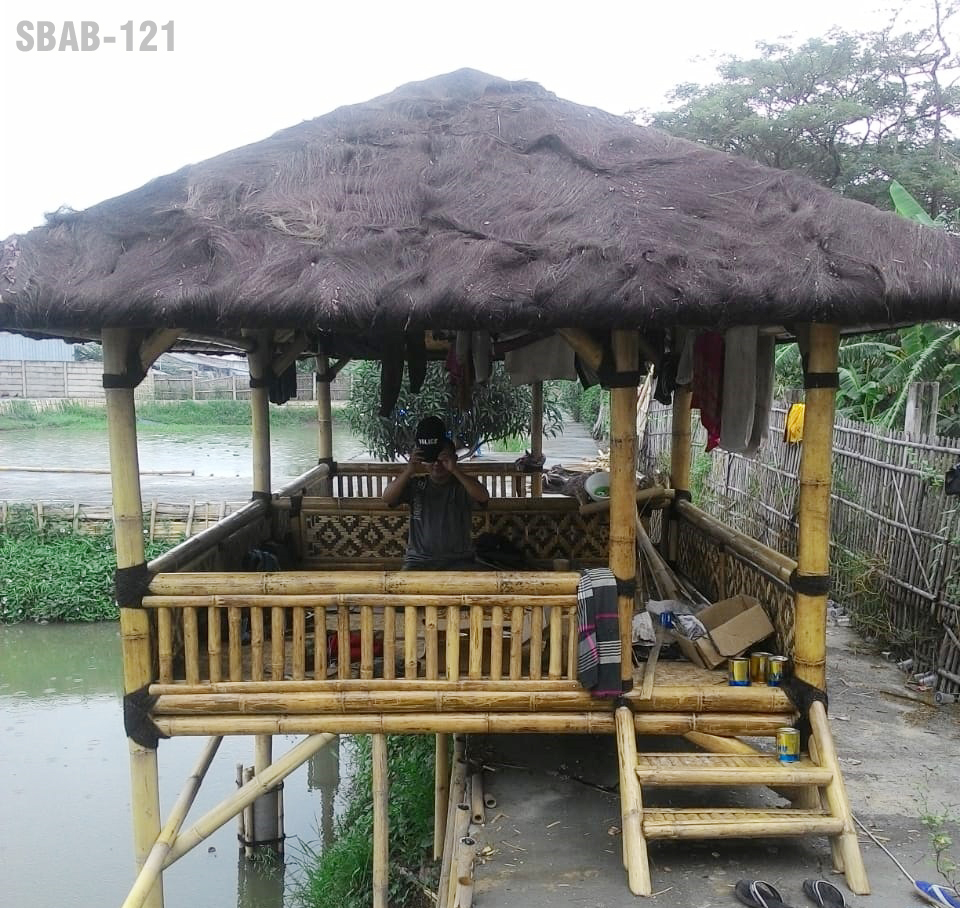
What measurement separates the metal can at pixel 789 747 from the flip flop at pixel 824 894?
0.60 m

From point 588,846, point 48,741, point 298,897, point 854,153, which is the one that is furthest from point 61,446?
point 588,846

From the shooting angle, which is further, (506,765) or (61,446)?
(61,446)

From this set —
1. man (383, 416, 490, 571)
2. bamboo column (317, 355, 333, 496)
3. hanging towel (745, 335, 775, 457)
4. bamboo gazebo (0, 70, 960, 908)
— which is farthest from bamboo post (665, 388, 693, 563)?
bamboo column (317, 355, 333, 496)

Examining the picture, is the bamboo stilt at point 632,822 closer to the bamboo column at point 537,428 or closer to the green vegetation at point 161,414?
the bamboo column at point 537,428

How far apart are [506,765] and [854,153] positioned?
56.7 ft

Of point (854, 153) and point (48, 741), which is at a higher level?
point (854, 153)

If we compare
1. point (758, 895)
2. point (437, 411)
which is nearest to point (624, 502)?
point (758, 895)

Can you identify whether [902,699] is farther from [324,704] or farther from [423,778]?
[324,704]

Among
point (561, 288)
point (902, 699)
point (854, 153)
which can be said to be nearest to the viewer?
point (561, 288)

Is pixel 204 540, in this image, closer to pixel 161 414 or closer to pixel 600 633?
pixel 600 633

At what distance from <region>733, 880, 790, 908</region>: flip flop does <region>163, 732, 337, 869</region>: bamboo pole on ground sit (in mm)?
2091

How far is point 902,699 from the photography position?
19.9 feet

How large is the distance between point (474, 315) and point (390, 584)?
1.39m

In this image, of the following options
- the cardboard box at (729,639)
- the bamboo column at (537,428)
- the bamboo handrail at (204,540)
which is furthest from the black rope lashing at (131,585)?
the bamboo column at (537,428)
